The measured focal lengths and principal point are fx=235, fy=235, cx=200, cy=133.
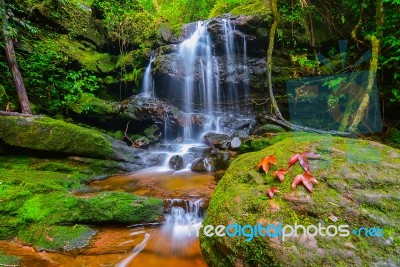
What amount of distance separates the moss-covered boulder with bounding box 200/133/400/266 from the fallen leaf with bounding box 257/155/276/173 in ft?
0.19

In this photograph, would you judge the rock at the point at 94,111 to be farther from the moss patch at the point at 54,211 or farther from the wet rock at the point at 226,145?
the moss patch at the point at 54,211

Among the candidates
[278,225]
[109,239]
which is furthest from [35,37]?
[278,225]

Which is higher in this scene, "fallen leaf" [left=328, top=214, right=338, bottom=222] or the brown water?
"fallen leaf" [left=328, top=214, right=338, bottom=222]

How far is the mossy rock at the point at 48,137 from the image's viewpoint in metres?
5.38

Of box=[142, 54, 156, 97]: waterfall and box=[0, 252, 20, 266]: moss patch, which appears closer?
box=[0, 252, 20, 266]: moss patch

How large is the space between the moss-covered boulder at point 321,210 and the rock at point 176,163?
13.9 ft

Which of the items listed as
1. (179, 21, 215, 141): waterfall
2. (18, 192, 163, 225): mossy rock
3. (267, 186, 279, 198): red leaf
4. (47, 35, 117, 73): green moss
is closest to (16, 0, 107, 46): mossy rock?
(47, 35, 117, 73): green moss

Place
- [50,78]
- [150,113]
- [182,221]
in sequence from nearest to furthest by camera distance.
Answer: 1. [182,221]
2. [50,78]
3. [150,113]

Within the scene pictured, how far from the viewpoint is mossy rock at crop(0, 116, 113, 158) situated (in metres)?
5.38

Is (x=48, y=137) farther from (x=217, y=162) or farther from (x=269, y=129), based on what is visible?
(x=269, y=129)

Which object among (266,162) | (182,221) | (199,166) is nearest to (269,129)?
(199,166)

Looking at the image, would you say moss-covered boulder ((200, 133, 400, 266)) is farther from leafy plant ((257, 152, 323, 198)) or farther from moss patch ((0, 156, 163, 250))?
moss patch ((0, 156, 163, 250))

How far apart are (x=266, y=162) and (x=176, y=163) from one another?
4546 millimetres

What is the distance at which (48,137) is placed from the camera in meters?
5.65
